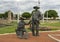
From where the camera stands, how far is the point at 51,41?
1319cm

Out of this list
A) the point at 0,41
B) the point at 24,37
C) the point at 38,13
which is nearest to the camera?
the point at 0,41

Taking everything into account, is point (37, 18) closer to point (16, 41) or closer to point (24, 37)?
point (24, 37)

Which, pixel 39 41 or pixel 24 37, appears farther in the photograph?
pixel 24 37

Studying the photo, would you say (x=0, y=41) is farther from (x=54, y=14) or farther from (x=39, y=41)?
(x=54, y=14)

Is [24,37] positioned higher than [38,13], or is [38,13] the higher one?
[38,13]

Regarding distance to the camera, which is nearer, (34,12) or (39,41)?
(39,41)

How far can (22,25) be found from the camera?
14.9m

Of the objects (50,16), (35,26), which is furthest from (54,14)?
(35,26)

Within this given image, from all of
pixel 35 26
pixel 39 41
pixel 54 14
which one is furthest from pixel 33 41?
pixel 54 14

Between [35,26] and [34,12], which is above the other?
[34,12]

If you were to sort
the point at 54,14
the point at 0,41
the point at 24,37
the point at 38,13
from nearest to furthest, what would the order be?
the point at 0,41 < the point at 24,37 < the point at 38,13 < the point at 54,14

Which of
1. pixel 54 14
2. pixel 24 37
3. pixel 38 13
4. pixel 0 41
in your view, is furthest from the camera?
pixel 54 14

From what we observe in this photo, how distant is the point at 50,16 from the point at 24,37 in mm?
106373

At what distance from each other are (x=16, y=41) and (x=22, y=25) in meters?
2.03
